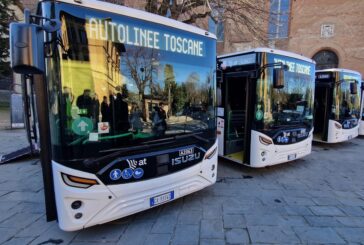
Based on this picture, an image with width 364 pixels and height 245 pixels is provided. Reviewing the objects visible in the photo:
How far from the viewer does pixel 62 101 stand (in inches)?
92.3

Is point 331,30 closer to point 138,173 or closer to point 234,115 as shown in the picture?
point 234,115

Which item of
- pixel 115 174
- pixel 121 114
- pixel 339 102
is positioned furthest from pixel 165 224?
pixel 339 102

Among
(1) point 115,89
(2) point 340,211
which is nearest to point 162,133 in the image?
(1) point 115,89

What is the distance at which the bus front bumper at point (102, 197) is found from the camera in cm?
250

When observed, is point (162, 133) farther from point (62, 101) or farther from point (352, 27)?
point (352, 27)

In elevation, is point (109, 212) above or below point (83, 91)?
below

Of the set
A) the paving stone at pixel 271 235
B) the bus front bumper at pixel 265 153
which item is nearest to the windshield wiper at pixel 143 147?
the paving stone at pixel 271 235

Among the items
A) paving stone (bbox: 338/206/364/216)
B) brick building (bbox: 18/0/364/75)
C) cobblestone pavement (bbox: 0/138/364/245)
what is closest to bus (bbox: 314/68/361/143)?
cobblestone pavement (bbox: 0/138/364/245)

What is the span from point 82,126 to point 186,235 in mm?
1926

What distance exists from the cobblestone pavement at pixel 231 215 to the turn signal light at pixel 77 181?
33.1 inches

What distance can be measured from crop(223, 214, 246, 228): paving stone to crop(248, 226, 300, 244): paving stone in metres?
0.14

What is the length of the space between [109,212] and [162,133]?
1.20 meters

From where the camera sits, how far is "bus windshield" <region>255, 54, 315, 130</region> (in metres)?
4.79

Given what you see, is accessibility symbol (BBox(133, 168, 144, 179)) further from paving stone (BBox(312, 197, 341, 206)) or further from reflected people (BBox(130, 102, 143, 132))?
paving stone (BBox(312, 197, 341, 206))
